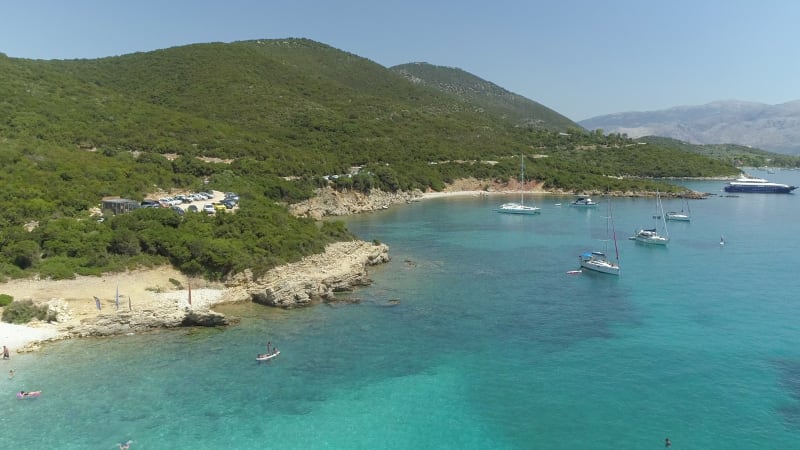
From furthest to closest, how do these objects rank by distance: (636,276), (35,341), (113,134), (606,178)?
(606,178) → (113,134) → (636,276) → (35,341)

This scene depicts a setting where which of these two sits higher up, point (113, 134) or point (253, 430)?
point (113, 134)

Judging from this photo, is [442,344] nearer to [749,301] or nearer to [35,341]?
[35,341]

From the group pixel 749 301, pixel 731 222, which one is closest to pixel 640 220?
pixel 731 222

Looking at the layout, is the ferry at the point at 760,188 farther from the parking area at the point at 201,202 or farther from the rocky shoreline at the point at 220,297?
the parking area at the point at 201,202

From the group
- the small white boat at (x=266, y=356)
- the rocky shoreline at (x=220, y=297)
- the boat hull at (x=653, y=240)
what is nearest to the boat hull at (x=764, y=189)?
the boat hull at (x=653, y=240)

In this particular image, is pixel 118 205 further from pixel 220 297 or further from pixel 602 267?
pixel 602 267

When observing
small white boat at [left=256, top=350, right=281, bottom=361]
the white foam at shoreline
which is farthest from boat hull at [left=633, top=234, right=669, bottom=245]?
the white foam at shoreline

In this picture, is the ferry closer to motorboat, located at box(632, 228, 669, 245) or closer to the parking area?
motorboat, located at box(632, 228, 669, 245)
